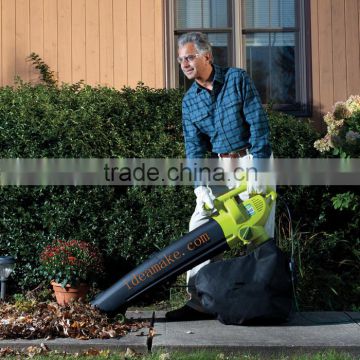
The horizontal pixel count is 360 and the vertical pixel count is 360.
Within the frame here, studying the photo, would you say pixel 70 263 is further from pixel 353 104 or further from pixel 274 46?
pixel 274 46

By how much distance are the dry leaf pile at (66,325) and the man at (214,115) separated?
609 mm

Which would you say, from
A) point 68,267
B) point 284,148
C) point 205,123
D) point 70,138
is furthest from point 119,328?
point 284,148

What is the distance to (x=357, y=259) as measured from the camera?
6547 mm

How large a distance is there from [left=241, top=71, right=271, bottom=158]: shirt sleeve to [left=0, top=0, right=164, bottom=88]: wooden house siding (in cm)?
287

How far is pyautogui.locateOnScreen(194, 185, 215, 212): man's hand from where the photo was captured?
485cm

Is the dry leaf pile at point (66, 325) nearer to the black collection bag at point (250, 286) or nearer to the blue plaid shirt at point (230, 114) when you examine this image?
the black collection bag at point (250, 286)

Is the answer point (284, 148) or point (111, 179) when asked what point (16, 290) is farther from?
point (284, 148)

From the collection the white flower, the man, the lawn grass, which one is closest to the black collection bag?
the man

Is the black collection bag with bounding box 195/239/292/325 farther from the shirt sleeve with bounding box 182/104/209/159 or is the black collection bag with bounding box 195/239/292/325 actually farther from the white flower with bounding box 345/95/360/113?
the white flower with bounding box 345/95/360/113

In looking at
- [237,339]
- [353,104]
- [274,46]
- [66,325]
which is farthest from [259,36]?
[66,325]

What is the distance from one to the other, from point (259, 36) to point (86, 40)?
78.3 inches

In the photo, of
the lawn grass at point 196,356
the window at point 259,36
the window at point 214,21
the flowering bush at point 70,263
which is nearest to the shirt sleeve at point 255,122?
the lawn grass at point 196,356

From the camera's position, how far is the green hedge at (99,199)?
20.2 feet

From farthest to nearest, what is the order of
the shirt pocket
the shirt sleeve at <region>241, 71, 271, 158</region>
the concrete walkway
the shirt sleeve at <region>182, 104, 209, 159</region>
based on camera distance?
the shirt sleeve at <region>182, 104, 209, 159</region> < the shirt pocket < the shirt sleeve at <region>241, 71, 271, 158</region> < the concrete walkway
